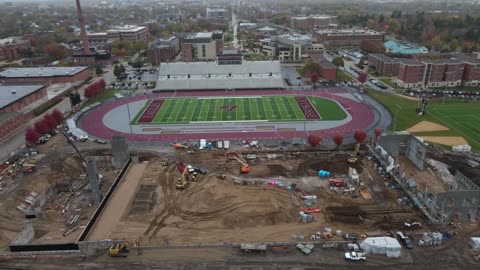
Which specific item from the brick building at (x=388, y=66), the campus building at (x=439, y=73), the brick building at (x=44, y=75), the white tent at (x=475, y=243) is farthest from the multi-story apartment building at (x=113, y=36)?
the white tent at (x=475, y=243)

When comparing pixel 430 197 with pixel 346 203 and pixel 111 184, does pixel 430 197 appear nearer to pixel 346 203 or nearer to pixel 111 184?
pixel 346 203

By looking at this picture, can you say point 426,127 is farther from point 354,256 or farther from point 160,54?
point 160,54

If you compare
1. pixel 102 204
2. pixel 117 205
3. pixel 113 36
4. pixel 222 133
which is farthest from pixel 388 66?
pixel 113 36

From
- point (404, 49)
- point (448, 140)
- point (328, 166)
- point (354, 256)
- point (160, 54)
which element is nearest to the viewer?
point (354, 256)

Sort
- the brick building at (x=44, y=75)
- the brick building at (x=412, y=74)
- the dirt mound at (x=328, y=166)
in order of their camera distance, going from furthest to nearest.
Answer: the brick building at (x=44, y=75) < the brick building at (x=412, y=74) < the dirt mound at (x=328, y=166)

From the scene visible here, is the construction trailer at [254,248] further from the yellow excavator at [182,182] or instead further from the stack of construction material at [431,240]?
the stack of construction material at [431,240]

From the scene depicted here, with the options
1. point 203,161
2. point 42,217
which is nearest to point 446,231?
point 203,161

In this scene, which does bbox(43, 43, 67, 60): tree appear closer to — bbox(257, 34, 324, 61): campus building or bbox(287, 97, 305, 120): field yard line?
bbox(257, 34, 324, 61): campus building
